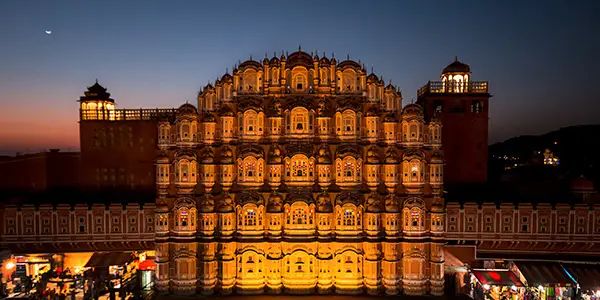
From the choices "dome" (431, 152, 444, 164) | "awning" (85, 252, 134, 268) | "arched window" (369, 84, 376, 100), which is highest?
"arched window" (369, 84, 376, 100)

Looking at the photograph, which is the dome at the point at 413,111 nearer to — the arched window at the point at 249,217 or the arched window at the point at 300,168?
the arched window at the point at 300,168

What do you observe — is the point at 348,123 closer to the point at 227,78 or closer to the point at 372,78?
the point at 372,78

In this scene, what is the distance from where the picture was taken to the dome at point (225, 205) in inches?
893

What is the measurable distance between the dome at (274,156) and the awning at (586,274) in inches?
684

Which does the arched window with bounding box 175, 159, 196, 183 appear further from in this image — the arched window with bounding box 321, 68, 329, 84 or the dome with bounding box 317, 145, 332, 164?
the arched window with bounding box 321, 68, 329, 84

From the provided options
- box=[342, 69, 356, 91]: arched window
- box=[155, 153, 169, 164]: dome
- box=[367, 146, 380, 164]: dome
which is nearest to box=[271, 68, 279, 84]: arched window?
box=[342, 69, 356, 91]: arched window

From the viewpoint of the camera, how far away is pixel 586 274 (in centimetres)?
2395

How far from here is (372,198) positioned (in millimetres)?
22953

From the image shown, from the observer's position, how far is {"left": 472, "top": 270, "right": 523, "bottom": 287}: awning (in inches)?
925

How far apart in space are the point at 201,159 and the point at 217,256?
5.26 m

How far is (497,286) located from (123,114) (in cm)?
2715

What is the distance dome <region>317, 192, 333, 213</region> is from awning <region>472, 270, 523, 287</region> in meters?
9.48

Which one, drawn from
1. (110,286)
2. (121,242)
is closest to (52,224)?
(121,242)

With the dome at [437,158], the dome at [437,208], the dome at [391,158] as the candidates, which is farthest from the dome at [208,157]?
the dome at [437,208]
